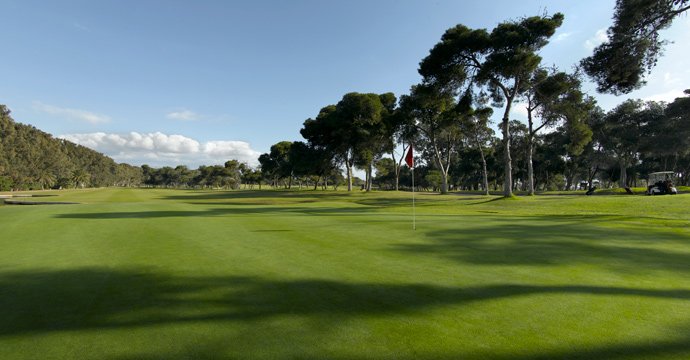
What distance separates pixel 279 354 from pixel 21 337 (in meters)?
3.20

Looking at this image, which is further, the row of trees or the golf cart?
the golf cart

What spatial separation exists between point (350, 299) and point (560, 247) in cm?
633

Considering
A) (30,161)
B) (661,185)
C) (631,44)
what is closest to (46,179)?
(30,161)

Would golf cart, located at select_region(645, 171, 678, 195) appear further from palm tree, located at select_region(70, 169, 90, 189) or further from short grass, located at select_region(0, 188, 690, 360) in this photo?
palm tree, located at select_region(70, 169, 90, 189)

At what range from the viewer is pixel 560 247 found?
297 inches

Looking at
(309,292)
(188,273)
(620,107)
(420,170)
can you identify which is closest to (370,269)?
(309,292)

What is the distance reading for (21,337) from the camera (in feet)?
11.3

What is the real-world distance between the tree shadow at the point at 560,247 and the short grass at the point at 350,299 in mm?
60

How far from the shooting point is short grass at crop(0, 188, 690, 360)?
3090mm

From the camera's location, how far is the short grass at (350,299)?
3.09 metres

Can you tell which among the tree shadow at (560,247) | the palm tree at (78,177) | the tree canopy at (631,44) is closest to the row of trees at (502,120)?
the tree canopy at (631,44)

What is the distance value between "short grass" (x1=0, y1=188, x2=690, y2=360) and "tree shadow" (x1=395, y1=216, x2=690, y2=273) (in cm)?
6

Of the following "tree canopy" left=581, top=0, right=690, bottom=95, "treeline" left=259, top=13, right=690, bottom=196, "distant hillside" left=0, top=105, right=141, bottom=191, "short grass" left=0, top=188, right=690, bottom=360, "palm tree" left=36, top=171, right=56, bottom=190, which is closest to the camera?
"short grass" left=0, top=188, right=690, bottom=360

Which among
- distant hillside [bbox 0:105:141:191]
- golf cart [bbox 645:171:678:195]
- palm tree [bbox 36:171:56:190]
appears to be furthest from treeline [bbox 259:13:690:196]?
palm tree [bbox 36:171:56:190]
